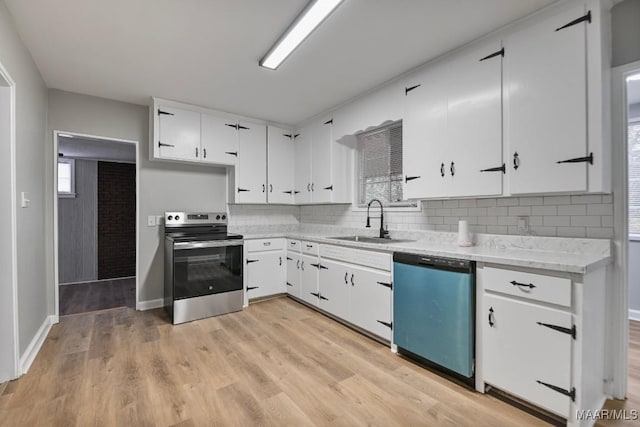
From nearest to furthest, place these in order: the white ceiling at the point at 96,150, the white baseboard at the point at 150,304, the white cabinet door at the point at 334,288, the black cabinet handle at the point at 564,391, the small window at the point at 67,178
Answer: the black cabinet handle at the point at 564,391, the white cabinet door at the point at 334,288, the white baseboard at the point at 150,304, the white ceiling at the point at 96,150, the small window at the point at 67,178

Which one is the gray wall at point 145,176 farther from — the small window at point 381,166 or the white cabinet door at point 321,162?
the small window at point 381,166

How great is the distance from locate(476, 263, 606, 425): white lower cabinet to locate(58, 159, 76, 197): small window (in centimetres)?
642

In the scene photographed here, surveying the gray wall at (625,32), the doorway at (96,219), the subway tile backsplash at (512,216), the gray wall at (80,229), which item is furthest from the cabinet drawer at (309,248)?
the gray wall at (80,229)

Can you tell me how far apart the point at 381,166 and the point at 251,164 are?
1.73 meters

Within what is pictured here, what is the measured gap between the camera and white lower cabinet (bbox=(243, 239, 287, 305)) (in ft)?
12.2

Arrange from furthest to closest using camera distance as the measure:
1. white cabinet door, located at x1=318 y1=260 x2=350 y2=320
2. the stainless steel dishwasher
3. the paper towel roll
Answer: white cabinet door, located at x1=318 y1=260 x2=350 y2=320 < the paper towel roll < the stainless steel dishwasher

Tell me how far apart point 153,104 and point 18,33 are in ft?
4.14

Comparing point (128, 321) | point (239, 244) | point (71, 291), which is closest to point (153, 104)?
point (239, 244)

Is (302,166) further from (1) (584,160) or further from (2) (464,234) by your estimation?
(1) (584,160)

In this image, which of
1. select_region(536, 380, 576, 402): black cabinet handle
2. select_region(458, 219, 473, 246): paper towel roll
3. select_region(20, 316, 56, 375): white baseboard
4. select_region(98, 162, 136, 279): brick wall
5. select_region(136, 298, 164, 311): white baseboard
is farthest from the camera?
select_region(98, 162, 136, 279): brick wall

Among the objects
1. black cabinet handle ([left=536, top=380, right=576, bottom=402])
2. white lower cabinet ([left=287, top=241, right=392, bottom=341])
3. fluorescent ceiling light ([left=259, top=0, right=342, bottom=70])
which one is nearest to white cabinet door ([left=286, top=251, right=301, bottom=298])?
white lower cabinet ([left=287, top=241, right=392, bottom=341])

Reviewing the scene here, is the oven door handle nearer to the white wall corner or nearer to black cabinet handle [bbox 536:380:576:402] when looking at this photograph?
black cabinet handle [bbox 536:380:576:402]

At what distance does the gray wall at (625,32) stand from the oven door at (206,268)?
11.5ft

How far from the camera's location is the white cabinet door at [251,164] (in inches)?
157
